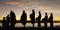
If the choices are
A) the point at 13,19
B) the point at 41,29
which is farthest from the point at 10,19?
the point at 41,29

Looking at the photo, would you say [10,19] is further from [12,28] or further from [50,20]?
[50,20]

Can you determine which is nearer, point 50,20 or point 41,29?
point 41,29

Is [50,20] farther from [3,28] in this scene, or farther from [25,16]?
[3,28]

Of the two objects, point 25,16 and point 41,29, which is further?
point 25,16

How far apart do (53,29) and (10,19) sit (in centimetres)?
781

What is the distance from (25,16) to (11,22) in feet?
10.4

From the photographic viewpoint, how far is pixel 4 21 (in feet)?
185

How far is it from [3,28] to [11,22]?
6.77 feet

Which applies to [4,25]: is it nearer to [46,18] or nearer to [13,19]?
[13,19]

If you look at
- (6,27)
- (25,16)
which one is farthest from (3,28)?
(25,16)

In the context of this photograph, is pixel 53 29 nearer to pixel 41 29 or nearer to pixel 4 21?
pixel 41 29

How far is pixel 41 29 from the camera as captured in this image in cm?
5444

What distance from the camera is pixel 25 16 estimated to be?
5841cm

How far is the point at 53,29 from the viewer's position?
181ft
